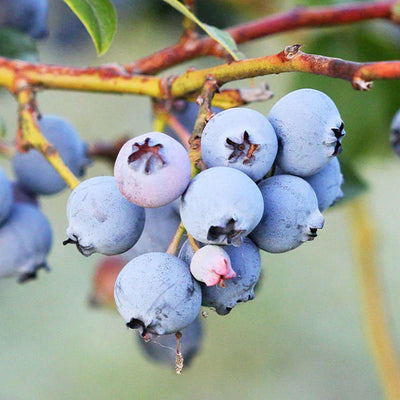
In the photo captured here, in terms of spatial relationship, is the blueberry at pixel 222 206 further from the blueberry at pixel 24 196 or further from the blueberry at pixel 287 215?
the blueberry at pixel 24 196

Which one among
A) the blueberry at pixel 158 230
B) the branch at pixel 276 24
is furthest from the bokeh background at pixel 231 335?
the blueberry at pixel 158 230

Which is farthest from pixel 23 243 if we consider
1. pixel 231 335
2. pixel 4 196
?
pixel 231 335

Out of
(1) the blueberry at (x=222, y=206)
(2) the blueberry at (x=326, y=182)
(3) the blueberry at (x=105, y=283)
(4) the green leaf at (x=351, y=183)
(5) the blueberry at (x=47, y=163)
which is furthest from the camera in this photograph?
(3) the blueberry at (x=105, y=283)

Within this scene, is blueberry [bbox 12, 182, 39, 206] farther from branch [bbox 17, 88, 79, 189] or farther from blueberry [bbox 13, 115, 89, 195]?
branch [bbox 17, 88, 79, 189]

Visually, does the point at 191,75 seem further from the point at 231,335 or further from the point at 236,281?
the point at 231,335

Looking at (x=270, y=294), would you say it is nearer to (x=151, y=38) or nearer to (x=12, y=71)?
(x=151, y=38)

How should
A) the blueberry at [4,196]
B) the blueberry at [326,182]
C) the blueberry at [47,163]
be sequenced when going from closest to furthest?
1. the blueberry at [326,182]
2. the blueberry at [4,196]
3. the blueberry at [47,163]
